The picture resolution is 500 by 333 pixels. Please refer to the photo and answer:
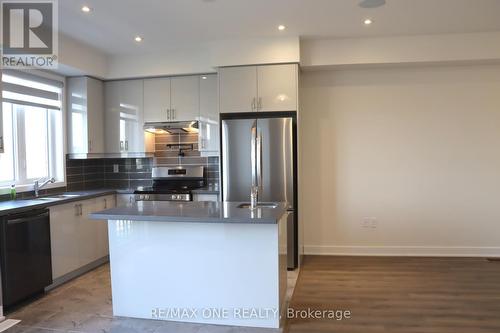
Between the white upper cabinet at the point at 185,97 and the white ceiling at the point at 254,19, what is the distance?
52 cm

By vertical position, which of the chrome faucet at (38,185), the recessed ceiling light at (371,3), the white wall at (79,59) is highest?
the recessed ceiling light at (371,3)

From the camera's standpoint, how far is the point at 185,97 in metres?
4.82

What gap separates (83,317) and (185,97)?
280 cm

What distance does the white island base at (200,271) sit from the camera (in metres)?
2.79

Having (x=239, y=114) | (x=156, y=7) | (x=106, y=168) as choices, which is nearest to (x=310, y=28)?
(x=239, y=114)

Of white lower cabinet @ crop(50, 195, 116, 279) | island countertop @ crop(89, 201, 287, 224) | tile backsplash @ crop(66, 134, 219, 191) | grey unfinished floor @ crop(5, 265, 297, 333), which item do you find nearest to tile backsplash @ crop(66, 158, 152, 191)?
tile backsplash @ crop(66, 134, 219, 191)

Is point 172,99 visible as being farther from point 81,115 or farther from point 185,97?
point 81,115

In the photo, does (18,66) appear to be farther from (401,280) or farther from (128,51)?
(401,280)

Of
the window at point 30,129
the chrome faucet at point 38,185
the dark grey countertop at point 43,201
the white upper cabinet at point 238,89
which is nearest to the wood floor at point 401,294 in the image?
the dark grey countertop at point 43,201

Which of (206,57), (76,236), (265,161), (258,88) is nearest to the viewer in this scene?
(76,236)

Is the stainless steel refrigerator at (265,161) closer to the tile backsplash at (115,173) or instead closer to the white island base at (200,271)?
the white island base at (200,271)

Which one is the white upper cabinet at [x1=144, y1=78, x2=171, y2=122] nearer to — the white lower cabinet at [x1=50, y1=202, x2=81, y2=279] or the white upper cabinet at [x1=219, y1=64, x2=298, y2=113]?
the white upper cabinet at [x1=219, y1=64, x2=298, y2=113]

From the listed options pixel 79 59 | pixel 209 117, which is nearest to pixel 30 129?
pixel 79 59

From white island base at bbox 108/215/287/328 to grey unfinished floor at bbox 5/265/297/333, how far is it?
8 centimetres
